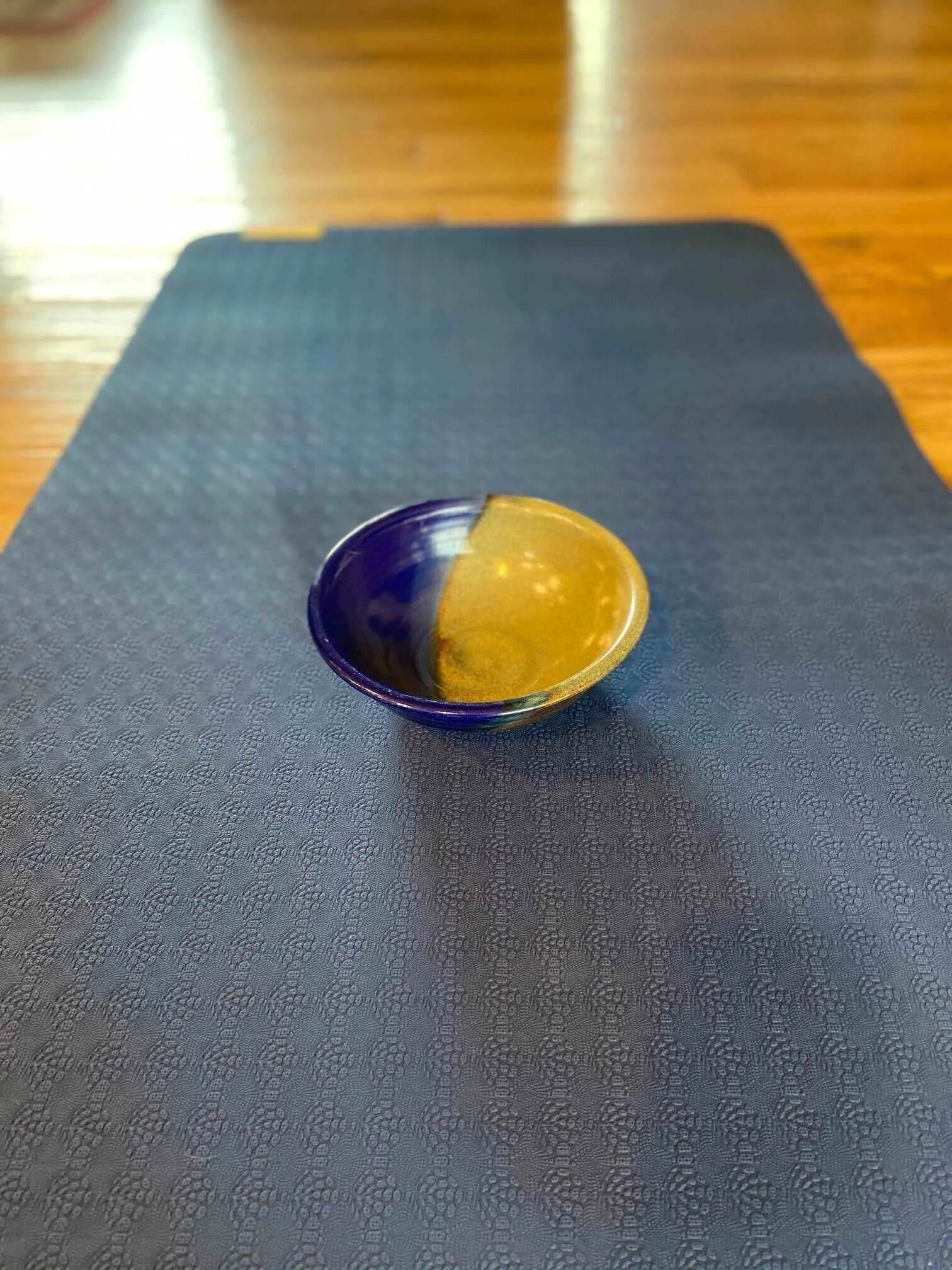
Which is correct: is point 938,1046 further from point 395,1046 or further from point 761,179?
point 761,179

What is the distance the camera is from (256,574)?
2.38ft

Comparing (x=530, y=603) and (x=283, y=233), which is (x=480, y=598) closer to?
(x=530, y=603)

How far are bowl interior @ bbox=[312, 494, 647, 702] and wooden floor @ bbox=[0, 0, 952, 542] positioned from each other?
36cm

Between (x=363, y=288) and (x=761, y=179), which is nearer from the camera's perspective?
(x=363, y=288)

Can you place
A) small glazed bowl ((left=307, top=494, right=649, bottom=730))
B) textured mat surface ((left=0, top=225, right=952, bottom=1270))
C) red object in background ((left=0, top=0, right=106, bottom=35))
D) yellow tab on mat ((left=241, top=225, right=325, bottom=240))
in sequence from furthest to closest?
red object in background ((left=0, top=0, right=106, bottom=35))
yellow tab on mat ((left=241, top=225, right=325, bottom=240))
small glazed bowl ((left=307, top=494, right=649, bottom=730))
textured mat surface ((left=0, top=225, right=952, bottom=1270))

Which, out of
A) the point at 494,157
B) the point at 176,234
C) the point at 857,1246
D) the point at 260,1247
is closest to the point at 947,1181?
the point at 857,1246

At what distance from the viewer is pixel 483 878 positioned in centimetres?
52

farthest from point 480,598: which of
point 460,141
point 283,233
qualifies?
point 460,141

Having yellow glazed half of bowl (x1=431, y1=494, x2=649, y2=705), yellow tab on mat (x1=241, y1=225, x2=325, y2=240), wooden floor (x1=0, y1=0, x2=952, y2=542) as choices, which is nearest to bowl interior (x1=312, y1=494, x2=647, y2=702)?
yellow glazed half of bowl (x1=431, y1=494, x2=649, y2=705)

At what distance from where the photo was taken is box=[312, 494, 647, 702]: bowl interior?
57 cm

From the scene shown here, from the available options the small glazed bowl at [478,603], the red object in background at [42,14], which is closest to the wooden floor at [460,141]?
the red object in background at [42,14]

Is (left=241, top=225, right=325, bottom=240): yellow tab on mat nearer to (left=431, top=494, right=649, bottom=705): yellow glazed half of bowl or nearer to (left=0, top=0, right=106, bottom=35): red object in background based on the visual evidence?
(left=431, top=494, right=649, bottom=705): yellow glazed half of bowl

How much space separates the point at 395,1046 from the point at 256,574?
0.37m

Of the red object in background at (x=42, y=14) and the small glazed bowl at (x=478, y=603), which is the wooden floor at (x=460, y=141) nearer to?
the red object in background at (x=42, y=14)
